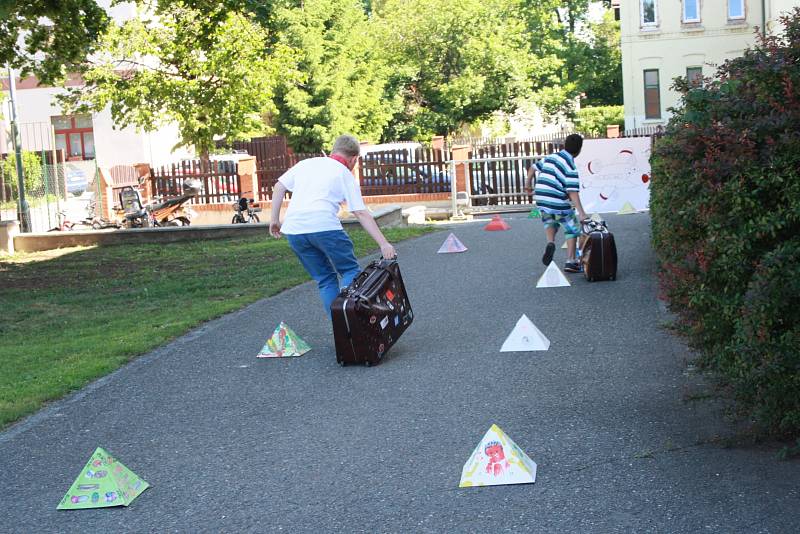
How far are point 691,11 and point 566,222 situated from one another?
118ft

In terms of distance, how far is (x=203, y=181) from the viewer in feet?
102

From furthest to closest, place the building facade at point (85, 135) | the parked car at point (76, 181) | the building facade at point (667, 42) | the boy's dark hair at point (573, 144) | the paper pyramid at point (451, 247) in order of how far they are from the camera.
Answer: the building facade at point (85, 135), the building facade at point (667, 42), the parked car at point (76, 181), the paper pyramid at point (451, 247), the boy's dark hair at point (573, 144)

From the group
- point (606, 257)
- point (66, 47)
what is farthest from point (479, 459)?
point (66, 47)

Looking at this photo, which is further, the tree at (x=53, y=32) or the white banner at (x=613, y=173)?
the white banner at (x=613, y=173)

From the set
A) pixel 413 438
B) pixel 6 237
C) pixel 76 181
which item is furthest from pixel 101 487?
pixel 76 181

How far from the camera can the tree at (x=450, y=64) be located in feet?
165

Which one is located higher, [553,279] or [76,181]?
[76,181]

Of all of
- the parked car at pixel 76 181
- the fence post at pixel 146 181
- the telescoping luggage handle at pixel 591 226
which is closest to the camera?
the telescoping luggage handle at pixel 591 226

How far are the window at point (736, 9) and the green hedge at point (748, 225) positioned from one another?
41.4 meters

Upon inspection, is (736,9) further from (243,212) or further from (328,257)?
(328,257)

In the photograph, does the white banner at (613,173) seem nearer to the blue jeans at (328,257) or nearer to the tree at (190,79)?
the tree at (190,79)

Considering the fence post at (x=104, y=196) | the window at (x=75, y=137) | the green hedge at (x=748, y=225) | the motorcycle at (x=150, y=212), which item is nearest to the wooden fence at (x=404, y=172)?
the motorcycle at (x=150, y=212)

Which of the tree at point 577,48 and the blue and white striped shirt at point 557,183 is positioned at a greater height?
the tree at point 577,48

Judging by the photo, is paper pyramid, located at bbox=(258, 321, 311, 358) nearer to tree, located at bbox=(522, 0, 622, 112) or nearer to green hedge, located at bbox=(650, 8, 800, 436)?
green hedge, located at bbox=(650, 8, 800, 436)
